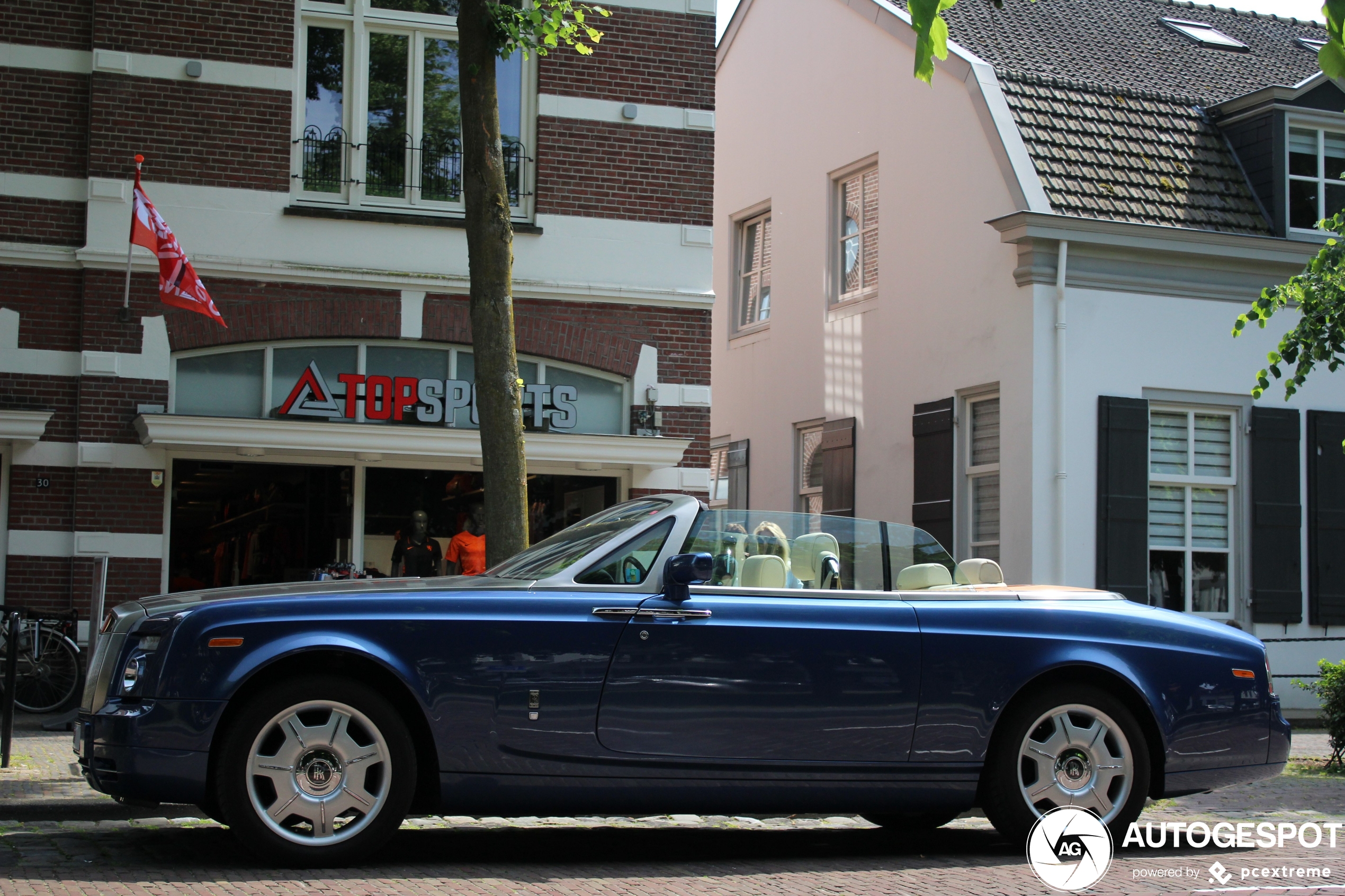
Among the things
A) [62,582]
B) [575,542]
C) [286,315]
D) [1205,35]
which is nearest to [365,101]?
[286,315]

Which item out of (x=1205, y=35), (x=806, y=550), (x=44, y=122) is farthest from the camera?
(x=1205, y=35)

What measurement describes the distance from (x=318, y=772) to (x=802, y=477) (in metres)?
13.5

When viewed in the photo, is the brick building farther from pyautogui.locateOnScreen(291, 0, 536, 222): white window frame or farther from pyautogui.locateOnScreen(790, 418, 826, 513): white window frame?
pyautogui.locateOnScreen(790, 418, 826, 513): white window frame

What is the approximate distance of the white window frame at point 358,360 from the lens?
40.2 ft

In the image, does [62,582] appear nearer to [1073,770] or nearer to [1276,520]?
[1073,770]

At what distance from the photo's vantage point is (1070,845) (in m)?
6.06

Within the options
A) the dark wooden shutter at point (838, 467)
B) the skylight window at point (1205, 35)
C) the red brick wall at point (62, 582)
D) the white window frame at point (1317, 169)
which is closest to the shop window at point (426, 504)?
the red brick wall at point (62, 582)

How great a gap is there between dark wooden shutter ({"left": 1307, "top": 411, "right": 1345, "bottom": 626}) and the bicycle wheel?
1173 centimetres

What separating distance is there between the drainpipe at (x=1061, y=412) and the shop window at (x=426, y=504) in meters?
4.43

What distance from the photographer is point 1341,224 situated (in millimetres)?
10844

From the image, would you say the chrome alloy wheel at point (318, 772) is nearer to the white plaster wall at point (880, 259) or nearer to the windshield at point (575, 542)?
the windshield at point (575, 542)

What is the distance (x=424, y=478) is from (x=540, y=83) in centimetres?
373

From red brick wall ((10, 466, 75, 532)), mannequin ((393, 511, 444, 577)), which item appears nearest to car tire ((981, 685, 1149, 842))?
mannequin ((393, 511, 444, 577))

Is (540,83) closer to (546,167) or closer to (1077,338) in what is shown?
(546,167)
